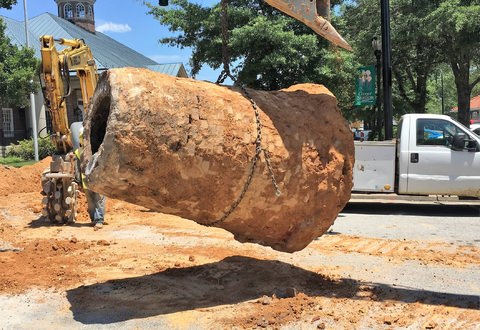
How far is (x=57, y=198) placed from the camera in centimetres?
932

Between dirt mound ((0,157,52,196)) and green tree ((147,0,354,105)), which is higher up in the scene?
green tree ((147,0,354,105))

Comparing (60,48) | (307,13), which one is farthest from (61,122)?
(60,48)

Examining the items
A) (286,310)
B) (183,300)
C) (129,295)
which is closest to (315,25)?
(286,310)

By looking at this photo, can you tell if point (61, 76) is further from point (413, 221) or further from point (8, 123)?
point (8, 123)

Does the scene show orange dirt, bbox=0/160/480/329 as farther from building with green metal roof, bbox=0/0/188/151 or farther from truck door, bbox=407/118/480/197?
building with green metal roof, bbox=0/0/188/151

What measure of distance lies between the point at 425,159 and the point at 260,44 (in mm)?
7671

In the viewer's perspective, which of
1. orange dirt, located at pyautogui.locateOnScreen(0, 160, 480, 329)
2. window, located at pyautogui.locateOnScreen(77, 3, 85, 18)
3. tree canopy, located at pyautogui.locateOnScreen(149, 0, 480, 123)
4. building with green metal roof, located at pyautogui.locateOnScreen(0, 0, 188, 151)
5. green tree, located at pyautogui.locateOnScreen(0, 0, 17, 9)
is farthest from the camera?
window, located at pyautogui.locateOnScreen(77, 3, 85, 18)

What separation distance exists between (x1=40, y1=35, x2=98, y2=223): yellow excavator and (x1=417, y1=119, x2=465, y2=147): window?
675cm

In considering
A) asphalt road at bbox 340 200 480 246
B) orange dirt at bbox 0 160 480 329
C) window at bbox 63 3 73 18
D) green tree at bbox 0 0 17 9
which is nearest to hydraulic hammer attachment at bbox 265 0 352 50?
orange dirt at bbox 0 160 480 329

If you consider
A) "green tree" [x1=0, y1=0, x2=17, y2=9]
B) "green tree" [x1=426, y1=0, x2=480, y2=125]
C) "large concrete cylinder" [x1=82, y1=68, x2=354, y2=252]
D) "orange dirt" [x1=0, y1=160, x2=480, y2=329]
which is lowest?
"orange dirt" [x1=0, y1=160, x2=480, y2=329]

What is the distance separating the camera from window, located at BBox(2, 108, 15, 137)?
26.6m

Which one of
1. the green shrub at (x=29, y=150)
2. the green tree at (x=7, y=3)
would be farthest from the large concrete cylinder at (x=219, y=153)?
the green shrub at (x=29, y=150)

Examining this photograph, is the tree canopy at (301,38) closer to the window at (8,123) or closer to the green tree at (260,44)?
the green tree at (260,44)

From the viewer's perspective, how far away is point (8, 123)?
88.6 feet
